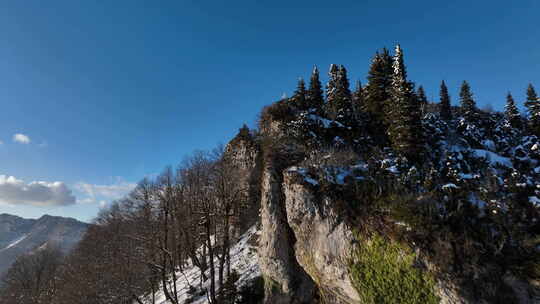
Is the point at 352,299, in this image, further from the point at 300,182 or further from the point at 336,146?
the point at 336,146

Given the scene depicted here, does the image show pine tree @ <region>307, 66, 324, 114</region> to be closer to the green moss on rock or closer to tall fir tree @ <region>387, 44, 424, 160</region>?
tall fir tree @ <region>387, 44, 424, 160</region>

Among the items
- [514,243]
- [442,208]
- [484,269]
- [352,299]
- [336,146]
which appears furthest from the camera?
[336,146]

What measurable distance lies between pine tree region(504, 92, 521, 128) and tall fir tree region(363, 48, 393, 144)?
67.3ft

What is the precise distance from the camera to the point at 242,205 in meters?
26.7

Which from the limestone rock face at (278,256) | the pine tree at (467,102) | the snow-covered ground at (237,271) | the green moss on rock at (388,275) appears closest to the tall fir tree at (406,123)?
the green moss on rock at (388,275)

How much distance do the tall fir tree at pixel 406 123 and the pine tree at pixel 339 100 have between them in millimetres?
5163

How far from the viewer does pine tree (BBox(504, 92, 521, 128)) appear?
3062 cm

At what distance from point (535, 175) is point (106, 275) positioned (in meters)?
35.6

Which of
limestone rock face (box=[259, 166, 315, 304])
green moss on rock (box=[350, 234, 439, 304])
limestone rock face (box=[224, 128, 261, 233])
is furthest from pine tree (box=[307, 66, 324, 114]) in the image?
green moss on rock (box=[350, 234, 439, 304])

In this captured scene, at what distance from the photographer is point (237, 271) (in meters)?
19.9

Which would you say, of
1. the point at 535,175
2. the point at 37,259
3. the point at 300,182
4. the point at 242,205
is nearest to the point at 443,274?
the point at 300,182

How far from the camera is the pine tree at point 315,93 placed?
27953mm

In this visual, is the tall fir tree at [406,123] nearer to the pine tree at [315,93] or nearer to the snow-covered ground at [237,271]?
the pine tree at [315,93]

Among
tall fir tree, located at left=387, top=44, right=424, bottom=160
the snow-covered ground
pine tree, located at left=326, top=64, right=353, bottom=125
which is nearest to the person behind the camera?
tall fir tree, located at left=387, top=44, right=424, bottom=160
